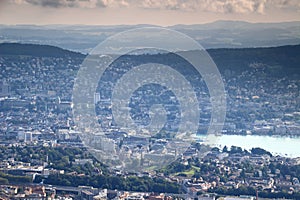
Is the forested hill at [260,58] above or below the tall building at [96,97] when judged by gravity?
above

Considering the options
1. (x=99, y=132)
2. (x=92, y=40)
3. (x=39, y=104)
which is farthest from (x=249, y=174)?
(x=92, y=40)

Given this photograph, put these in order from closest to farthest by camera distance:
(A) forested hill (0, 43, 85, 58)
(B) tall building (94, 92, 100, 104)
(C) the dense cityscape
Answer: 1. (C) the dense cityscape
2. (B) tall building (94, 92, 100, 104)
3. (A) forested hill (0, 43, 85, 58)

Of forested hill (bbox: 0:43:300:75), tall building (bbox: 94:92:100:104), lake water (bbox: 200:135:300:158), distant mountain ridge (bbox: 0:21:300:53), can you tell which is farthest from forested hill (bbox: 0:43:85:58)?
lake water (bbox: 200:135:300:158)

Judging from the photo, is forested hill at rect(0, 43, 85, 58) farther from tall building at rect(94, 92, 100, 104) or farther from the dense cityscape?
tall building at rect(94, 92, 100, 104)

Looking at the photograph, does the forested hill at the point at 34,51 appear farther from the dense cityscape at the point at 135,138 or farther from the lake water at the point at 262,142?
the lake water at the point at 262,142

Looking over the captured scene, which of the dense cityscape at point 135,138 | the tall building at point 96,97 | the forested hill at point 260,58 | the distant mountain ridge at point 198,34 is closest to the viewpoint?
the dense cityscape at point 135,138

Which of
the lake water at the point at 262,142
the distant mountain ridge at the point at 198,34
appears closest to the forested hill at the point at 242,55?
the distant mountain ridge at the point at 198,34

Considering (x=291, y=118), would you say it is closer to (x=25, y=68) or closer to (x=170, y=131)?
(x=170, y=131)
